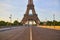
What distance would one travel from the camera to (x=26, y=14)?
7794 cm

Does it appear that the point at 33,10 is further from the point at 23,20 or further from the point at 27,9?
the point at 23,20

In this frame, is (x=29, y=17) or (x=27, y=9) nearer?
(x=27, y=9)

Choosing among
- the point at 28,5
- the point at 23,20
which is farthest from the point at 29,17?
the point at 28,5

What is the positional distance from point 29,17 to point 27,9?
26.7 ft

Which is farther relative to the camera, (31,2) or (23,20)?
(23,20)

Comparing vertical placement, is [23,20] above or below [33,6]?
below

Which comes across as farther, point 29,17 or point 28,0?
point 29,17

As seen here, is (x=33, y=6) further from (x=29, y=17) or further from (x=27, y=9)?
(x=29, y=17)

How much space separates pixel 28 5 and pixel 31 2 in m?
2.15

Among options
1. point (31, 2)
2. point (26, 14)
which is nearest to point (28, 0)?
point (31, 2)

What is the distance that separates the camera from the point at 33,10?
7488cm

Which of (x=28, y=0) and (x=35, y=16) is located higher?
(x=28, y=0)

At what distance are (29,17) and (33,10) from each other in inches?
332

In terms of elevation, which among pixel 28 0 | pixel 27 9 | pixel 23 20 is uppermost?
pixel 28 0
